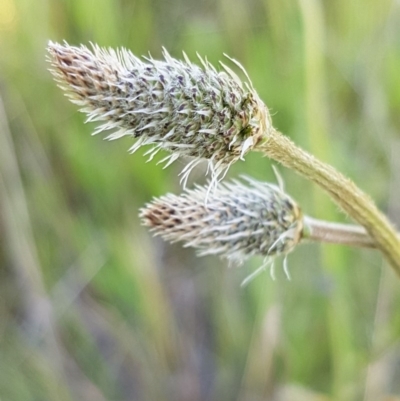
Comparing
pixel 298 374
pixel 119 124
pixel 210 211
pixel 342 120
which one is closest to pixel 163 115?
pixel 119 124

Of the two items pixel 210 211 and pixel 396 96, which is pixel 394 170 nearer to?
pixel 396 96

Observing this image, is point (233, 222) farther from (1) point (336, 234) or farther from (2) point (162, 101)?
(2) point (162, 101)

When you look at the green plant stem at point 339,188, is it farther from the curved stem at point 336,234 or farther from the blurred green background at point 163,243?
the blurred green background at point 163,243

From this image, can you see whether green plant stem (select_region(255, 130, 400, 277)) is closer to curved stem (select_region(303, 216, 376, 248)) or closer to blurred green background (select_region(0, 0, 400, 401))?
curved stem (select_region(303, 216, 376, 248))

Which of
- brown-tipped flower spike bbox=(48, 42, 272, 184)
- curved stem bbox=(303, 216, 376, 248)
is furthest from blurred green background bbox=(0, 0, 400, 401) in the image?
brown-tipped flower spike bbox=(48, 42, 272, 184)

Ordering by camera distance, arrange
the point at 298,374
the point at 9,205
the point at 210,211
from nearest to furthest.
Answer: the point at 210,211 < the point at 298,374 < the point at 9,205

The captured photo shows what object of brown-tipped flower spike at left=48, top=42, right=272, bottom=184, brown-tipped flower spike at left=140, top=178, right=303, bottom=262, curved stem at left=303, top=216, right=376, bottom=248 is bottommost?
curved stem at left=303, top=216, right=376, bottom=248

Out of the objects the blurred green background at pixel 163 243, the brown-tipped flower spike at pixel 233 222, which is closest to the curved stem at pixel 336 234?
the brown-tipped flower spike at pixel 233 222
